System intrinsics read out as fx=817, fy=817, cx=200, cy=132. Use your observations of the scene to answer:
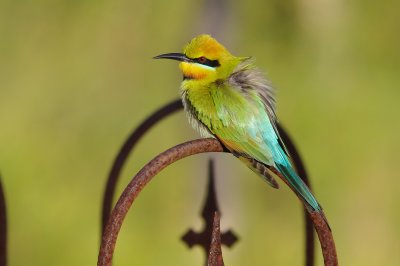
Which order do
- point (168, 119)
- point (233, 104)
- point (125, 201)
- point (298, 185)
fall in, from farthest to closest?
point (168, 119)
point (233, 104)
point (298, 185)
point (125, 201)

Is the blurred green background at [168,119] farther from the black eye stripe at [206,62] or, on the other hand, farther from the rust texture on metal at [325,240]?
the rust texture on metal at [325,240]

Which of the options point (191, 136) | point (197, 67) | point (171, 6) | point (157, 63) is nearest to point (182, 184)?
point (191, 136)

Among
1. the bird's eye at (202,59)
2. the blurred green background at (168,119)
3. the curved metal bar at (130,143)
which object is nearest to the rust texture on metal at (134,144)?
the curved metal bar at (130,143)

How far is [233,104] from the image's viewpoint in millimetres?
1268

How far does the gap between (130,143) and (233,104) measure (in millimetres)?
237

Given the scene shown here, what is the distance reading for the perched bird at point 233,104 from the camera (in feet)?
4.06

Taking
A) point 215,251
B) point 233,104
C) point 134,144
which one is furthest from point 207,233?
point 215,251

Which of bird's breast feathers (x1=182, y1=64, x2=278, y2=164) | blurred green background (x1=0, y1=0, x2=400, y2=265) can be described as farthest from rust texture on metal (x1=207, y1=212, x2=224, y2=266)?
blurred green background (x1=0, y1=0, x2=400, y2=265)

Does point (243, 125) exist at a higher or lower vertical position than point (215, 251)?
higher

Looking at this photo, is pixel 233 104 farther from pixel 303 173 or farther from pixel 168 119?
pixel 168 119

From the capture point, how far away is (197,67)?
4.37 feet

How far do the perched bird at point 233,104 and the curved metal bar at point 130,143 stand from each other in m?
0.04

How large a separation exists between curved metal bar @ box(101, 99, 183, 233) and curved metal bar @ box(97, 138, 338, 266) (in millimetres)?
Answer: 300

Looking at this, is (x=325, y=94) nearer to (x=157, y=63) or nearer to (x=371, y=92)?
(x=371, y=92)
